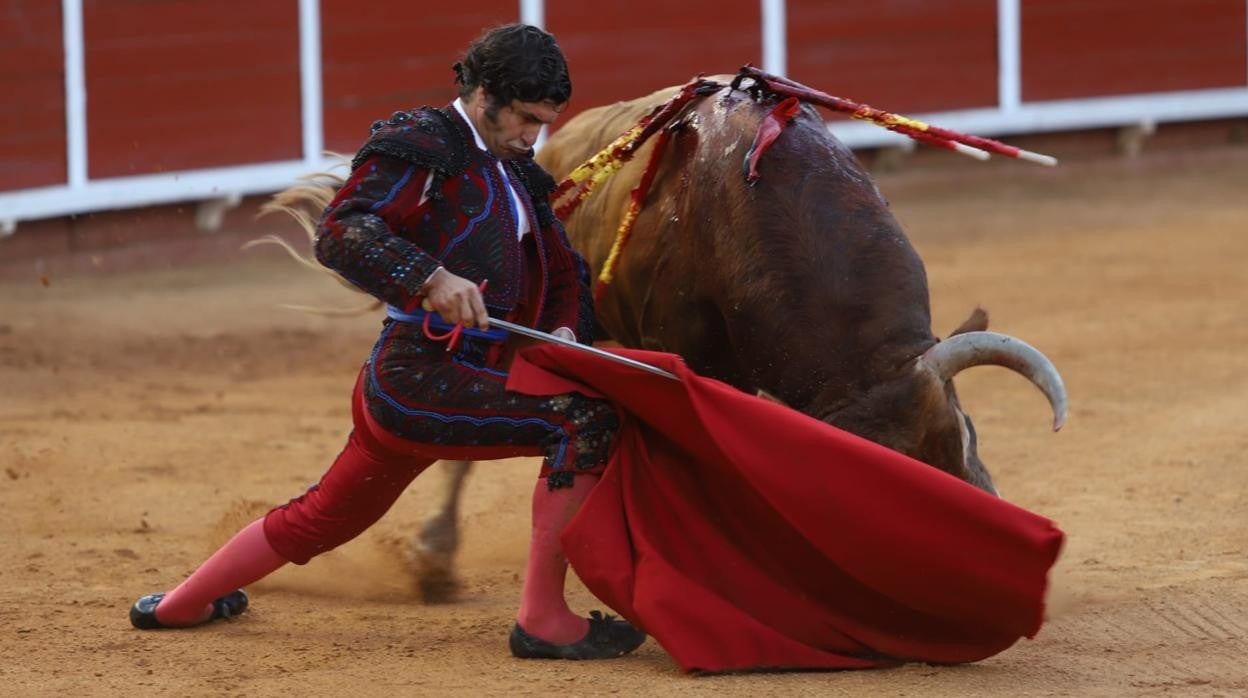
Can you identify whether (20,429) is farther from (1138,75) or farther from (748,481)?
(1138,75)

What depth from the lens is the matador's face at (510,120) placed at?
2891 mm

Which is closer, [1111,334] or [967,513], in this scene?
[967,513]

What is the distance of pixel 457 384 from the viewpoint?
2957mm

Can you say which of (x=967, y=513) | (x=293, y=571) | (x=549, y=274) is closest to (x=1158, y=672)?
(x=967, y=513)

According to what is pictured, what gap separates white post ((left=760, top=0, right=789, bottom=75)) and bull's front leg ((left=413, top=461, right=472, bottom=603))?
217 inches

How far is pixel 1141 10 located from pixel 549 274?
25.9 ft

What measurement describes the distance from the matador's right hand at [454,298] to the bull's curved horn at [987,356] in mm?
740

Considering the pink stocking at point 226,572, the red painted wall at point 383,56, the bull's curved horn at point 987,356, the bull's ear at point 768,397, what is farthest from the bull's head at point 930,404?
the red painted wall at point 383,56

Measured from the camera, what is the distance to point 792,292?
10.6 ft

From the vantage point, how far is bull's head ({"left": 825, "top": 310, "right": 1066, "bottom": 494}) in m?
2.98

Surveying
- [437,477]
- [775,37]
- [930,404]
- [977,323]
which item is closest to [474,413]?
[930,404]

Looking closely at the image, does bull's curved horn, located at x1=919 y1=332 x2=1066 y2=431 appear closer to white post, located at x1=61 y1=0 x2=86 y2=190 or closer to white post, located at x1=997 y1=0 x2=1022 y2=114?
white post, located at x1=61 y1=0 x2=86 y2=190

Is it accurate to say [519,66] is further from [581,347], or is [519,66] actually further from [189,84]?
[189,84]

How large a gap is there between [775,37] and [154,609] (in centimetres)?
664
